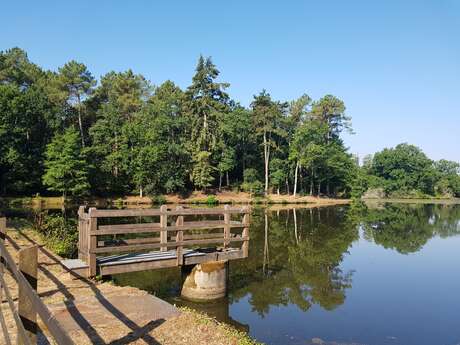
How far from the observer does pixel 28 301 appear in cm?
262

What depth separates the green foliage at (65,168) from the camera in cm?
3712

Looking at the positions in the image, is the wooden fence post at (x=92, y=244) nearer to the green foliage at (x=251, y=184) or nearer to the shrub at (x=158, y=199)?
the shrub at (x=158, y=199)

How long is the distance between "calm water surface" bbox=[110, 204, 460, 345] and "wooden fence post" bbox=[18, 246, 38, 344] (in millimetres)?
6194

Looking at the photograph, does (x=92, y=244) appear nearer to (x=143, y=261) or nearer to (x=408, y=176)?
(x=143, y=261)

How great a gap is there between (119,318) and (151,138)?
42260mm

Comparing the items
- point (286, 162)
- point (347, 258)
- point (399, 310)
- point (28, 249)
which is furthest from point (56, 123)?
point (28, 249)

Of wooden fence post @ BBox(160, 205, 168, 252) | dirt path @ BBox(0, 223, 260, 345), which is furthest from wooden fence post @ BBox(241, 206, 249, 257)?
dirt path @ BBox(0, 223, 260, 345)

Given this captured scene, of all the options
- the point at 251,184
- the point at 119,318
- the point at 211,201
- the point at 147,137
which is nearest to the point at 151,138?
the point at 147,137

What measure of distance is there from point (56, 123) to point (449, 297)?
140ft

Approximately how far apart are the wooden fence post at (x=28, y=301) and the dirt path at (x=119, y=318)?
2.68 metres

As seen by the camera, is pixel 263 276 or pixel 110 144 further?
pixel 110 144

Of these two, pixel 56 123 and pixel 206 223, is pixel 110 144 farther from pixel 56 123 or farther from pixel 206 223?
pixel 206 223

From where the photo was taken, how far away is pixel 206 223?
10188 mm

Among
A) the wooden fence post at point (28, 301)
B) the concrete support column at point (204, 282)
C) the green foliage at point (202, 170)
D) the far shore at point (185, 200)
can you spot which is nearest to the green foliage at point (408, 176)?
the far shore at point (185, 200)
